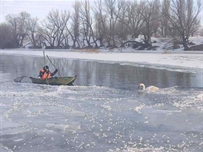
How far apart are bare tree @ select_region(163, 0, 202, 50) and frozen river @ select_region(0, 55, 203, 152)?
126ft

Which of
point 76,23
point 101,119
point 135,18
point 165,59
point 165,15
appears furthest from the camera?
point 76,23

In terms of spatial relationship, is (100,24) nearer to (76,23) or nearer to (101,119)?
(76,23)

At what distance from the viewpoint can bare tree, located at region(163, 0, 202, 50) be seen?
5464cm

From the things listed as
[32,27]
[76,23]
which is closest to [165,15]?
[76,23]

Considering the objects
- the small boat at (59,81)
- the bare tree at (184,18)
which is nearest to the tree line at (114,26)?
the bare tree at (184,18)

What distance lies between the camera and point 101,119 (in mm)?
10773

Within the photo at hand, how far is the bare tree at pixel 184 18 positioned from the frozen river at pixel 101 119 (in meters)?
38.5

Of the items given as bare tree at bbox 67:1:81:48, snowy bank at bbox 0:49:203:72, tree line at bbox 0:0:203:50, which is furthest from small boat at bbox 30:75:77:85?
bare tree at bbox 67:1:81:48

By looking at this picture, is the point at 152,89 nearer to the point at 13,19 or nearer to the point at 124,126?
the point at 124,126

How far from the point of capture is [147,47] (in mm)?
61281

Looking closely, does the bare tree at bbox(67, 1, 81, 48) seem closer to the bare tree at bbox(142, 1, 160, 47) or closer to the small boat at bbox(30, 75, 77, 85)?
the bare tree at bbox(142, 1, 160, 47)

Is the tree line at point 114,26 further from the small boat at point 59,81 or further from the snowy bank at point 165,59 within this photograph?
the small boat at point 59,81

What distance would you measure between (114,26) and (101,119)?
62.9m

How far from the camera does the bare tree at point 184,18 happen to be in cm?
5464
